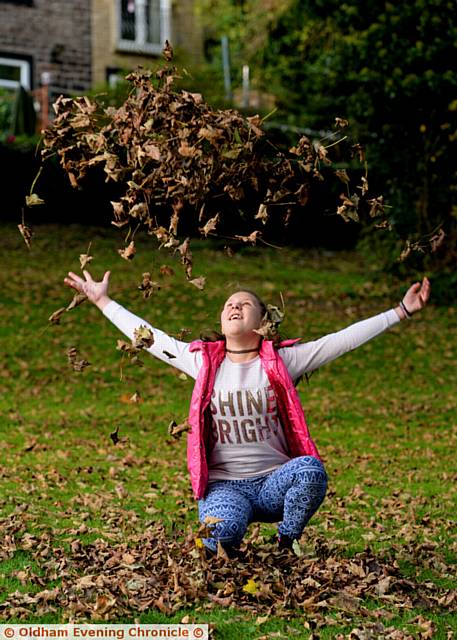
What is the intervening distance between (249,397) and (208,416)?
244 mm

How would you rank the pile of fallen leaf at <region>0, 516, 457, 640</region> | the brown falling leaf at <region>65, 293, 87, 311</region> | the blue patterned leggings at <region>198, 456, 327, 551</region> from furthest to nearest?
the brown falling leaf at <region>65, 293, 87, 311</region> < the blue patterned leggings at <region>198, 456, 327, 551</region> < the pile of fallen leaf at <region>0, 516, 457, 640</region>

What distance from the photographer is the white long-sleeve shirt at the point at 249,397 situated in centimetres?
559

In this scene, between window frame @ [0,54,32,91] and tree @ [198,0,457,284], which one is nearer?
tree @ [198,0,457,284]

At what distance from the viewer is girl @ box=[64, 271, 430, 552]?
5531 mm

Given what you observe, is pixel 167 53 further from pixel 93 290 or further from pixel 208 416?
pixel 208 416

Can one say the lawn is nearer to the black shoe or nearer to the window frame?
the black shoe

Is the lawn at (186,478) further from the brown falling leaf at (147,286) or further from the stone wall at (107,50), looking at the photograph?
the stone wall at (107,50)

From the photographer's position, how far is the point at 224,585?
210 inches

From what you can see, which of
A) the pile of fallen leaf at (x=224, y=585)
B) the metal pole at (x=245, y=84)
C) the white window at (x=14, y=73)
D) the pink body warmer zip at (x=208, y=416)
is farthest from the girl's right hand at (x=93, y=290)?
the white window at (x=14, y=73)

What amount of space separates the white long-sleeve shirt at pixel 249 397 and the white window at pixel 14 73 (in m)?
22.8

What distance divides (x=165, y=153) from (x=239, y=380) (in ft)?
4.25

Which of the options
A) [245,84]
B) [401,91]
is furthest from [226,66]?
[401,91]

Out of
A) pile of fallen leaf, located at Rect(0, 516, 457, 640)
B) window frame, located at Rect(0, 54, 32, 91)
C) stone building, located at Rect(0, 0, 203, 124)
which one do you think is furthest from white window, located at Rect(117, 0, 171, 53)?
pile of fallen leaf, located at Rect(0, 516, 457, 640)

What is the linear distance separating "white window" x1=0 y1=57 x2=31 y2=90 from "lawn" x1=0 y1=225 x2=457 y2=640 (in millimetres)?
7983
